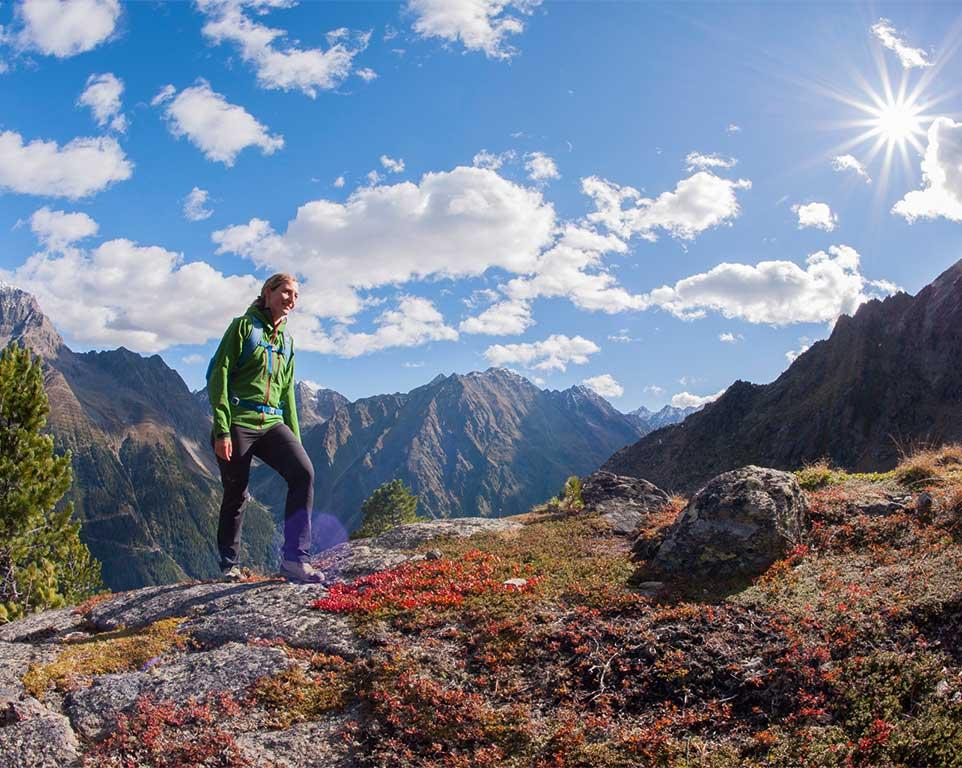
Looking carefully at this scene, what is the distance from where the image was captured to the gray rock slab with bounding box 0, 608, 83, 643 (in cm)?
1008

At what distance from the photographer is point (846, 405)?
317ft

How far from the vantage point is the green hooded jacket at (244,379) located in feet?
30.8

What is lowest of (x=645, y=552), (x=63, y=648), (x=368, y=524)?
(x=368, y=524)

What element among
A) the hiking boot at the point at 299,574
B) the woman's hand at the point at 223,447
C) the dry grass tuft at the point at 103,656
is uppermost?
the woman's hand at the point at 223,447

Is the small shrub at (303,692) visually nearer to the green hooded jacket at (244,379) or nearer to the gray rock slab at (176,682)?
the gray rock slab at (176,682)

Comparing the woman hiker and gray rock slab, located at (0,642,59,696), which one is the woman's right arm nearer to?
the woman hiker

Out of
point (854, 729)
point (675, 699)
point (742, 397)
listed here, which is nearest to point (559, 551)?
point (675, 699)

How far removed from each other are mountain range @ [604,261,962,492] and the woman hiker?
8538 centimetres

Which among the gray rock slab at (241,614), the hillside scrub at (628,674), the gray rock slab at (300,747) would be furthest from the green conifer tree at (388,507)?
the gray rock slab at (300,747)

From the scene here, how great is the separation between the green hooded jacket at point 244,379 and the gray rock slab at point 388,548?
362 centimetres

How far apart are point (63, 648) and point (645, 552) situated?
32.1 ft

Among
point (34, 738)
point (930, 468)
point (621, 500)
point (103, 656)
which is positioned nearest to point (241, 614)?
point (103, 656)

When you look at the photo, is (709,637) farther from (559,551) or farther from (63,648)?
(63,648)

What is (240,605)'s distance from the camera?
9.58m
